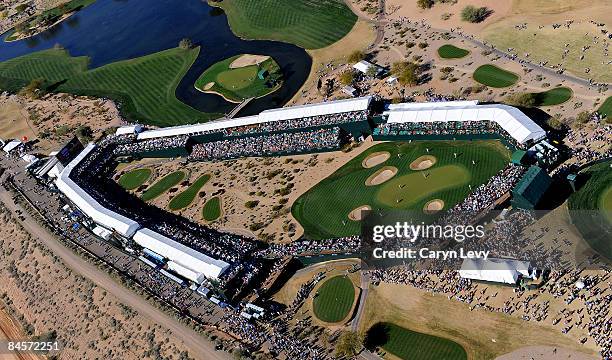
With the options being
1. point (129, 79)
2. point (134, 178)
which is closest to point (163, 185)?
point (134, 178)

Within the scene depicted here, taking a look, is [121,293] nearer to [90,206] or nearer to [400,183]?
[90,206]

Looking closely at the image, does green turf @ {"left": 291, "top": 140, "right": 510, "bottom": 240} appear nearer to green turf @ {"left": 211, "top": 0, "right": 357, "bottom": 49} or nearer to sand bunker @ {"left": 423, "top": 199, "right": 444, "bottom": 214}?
sand bunker @ {"left": 423, "top": 199, "right": 444, "bottom": 214}

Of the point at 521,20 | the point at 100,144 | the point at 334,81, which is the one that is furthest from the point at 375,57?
the point at 100,144

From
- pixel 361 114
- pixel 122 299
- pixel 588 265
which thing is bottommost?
pixel 122 299

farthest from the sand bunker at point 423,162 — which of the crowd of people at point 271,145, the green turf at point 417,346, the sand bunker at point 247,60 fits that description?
the sand bunker at point 247,60

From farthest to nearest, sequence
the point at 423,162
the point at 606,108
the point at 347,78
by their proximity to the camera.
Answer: the point at 347,78 < the point at 423,162 < the point at 606,108

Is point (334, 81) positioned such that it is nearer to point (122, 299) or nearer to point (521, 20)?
point (521, 20)
